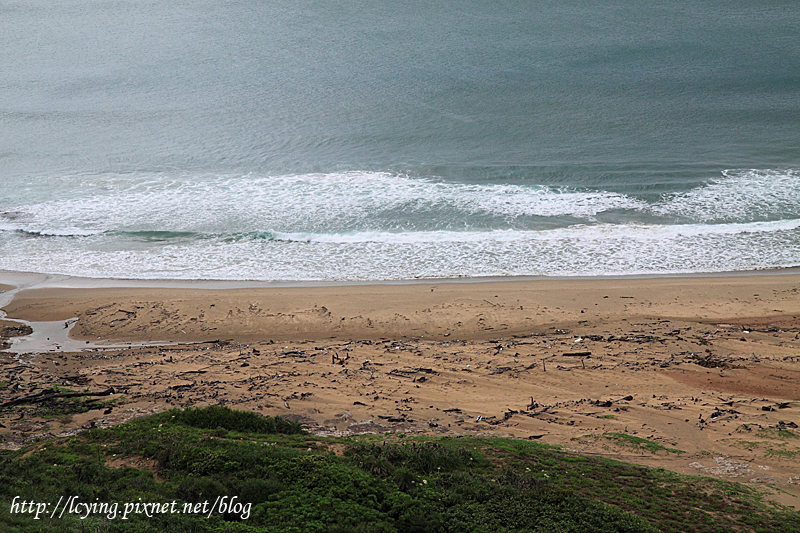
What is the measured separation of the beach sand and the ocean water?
2.34m

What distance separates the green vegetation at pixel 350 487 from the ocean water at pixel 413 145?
33.6ft

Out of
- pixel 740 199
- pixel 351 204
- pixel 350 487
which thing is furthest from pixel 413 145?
pixel 350 487

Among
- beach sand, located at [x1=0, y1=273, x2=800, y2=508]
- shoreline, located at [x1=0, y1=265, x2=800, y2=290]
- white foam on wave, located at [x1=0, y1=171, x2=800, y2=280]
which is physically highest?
white foam on wave, located at [x1=0, y1=171, x2=800, y2=280]

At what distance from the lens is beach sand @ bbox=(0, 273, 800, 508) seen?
29.7 ft

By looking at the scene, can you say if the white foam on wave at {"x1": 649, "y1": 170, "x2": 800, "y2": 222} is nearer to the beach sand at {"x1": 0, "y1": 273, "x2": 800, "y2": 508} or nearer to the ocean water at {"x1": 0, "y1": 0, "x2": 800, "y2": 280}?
the ocean water at {"x1": 0, "y1": 0, "x2": 800, "y2": 280}

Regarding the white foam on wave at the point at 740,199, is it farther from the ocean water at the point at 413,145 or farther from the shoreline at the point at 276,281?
the shoreline at the point at 276,281

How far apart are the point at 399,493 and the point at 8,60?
58936 mm

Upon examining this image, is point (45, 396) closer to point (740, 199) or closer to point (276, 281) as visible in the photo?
point (276, 281)

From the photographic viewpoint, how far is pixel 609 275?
1728cm

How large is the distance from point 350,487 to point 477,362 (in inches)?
229

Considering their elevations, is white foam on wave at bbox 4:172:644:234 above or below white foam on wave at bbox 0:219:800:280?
above

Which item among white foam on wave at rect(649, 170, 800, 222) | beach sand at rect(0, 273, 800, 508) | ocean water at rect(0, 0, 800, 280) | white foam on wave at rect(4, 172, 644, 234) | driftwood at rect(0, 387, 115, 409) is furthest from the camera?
white foam on wave at rect(4, 172, 644, 234)

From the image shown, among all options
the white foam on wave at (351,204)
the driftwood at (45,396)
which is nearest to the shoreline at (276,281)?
the white foam on wave at (351,204)

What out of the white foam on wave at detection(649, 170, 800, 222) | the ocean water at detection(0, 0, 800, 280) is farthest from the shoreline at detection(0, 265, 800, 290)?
the white foam on wave at detection(649, 170, 800, 222)
